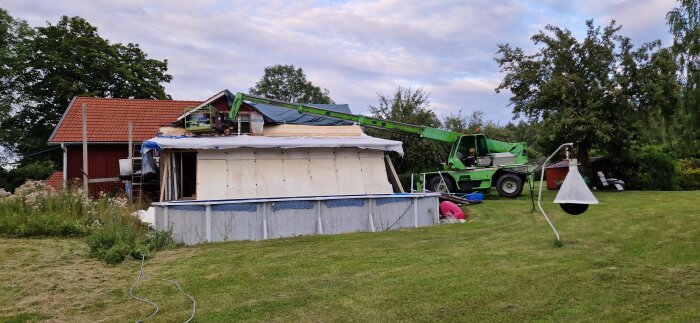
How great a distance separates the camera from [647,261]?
6.87 metres

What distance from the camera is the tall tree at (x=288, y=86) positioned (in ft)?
194

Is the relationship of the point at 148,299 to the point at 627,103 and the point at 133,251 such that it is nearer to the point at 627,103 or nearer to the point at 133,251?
the point at 133,251

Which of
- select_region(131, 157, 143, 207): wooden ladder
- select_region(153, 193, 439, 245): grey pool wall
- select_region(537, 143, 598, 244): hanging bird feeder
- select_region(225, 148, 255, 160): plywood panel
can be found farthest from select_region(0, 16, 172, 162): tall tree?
select_region(537, 143, 598, 244): hanging bird feeder

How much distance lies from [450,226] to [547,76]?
48.3 feet

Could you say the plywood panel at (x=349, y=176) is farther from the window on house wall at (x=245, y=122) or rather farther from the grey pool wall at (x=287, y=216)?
the window on house wall at (x=245, y=122)

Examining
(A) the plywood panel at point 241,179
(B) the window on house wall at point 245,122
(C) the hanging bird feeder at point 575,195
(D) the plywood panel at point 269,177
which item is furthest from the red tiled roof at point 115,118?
(C) the hanging bird feeder at point 575,195

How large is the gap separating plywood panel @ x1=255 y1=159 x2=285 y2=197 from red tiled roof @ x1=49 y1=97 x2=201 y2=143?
1005 centimetres

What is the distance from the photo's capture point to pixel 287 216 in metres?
10.4

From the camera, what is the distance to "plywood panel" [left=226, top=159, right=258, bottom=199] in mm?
12629

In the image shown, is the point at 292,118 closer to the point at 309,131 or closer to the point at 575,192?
the point at 309,131

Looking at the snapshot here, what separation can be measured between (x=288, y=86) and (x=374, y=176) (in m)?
47.2

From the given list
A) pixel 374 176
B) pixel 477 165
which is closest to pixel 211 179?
pixel 374 176

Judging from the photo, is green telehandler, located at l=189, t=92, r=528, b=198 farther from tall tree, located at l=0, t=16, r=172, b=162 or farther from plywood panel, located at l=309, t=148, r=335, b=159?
tall tree, located at l=0, t=16, r=172, b=162

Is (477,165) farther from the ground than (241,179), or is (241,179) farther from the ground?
(477,165)
